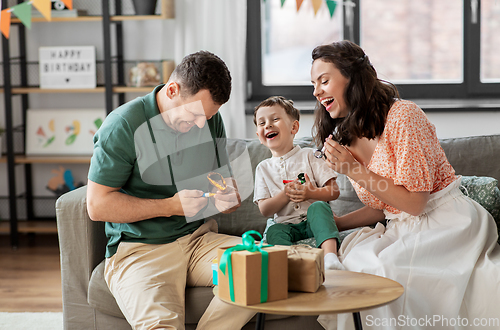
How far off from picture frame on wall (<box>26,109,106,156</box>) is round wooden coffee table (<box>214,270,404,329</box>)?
2344 millimetres

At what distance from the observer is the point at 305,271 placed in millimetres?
1141

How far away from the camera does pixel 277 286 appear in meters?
1.10

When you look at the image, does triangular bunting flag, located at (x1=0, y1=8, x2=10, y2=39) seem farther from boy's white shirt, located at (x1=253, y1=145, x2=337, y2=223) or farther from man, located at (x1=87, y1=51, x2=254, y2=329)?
boy's white shirt, located at (x1=253, y1=145, x2=337, y2=223)

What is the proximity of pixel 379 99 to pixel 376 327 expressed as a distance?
711 mm

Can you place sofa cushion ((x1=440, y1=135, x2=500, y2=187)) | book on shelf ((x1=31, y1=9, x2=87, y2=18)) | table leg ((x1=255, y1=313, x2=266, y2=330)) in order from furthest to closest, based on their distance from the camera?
1. book on shelf ((x1=31, y1=9, x2=87, y2=18))
2. sofa cushion ((x1=440, y1=135, x2=500, y2=187))
3. table leg ((x1=255, y1=313, x2=266, y2=330))

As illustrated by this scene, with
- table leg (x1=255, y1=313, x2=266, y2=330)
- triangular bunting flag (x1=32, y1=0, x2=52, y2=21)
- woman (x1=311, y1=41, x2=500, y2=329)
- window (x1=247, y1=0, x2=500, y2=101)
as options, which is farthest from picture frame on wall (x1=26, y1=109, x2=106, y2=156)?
table leg (x1=255, y1=313, x2=266, y2=330)

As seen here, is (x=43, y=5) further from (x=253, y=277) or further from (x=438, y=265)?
(x=438, y=265)

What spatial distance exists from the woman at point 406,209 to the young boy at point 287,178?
0.20 metres

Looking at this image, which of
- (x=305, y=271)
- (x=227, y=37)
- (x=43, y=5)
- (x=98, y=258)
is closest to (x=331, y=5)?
(x=227, y=37)

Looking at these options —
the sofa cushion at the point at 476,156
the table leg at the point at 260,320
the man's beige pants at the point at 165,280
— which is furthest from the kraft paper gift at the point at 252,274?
the sofa cushion at the point at 476,156

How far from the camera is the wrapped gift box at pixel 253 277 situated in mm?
1063

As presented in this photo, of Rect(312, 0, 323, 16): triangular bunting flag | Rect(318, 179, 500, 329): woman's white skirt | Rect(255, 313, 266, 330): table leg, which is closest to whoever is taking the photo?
Rect(255, 313, 266, 330): table leg

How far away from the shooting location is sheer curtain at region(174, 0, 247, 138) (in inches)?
117

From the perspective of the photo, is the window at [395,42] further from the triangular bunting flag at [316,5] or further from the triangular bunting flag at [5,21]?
the triangular bunting flag at [5,21]
